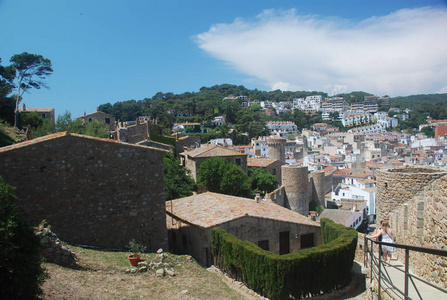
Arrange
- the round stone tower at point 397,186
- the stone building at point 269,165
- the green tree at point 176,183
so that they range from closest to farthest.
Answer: the round stone tower at point 397,186
the green tree at point 176,183
the stone building at point 269,165

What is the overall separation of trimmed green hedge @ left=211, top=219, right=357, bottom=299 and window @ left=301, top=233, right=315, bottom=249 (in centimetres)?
277

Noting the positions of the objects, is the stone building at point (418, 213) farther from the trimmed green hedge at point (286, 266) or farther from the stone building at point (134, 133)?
the stone building at point (134, 133)

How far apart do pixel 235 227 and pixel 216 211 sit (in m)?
1.53

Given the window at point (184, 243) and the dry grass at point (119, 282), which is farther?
the window at point (184, 243)

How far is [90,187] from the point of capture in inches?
417

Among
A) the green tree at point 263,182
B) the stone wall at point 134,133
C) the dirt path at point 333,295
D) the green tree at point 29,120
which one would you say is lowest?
the green tree at point 263,182

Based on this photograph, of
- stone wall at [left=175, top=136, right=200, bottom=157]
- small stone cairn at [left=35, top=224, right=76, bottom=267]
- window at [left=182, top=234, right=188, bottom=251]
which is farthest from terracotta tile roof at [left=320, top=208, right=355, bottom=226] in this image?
small stone cairn at [left=35, top=224, right=76, bottom=267]

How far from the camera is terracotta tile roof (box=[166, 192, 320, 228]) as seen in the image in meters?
14.1

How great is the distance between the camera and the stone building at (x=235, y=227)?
13703mm

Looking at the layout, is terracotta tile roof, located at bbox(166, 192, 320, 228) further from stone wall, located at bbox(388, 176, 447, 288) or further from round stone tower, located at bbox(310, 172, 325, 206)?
round stone tower, located at bbox(310, 172, 325, 206)

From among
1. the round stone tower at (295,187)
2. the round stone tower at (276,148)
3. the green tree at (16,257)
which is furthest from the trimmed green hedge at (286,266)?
the round stone tower at (276,148)

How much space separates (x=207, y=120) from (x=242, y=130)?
12.6 m

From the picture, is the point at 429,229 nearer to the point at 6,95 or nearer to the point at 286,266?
the point at 286,266

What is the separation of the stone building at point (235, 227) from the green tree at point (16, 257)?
7586mm
